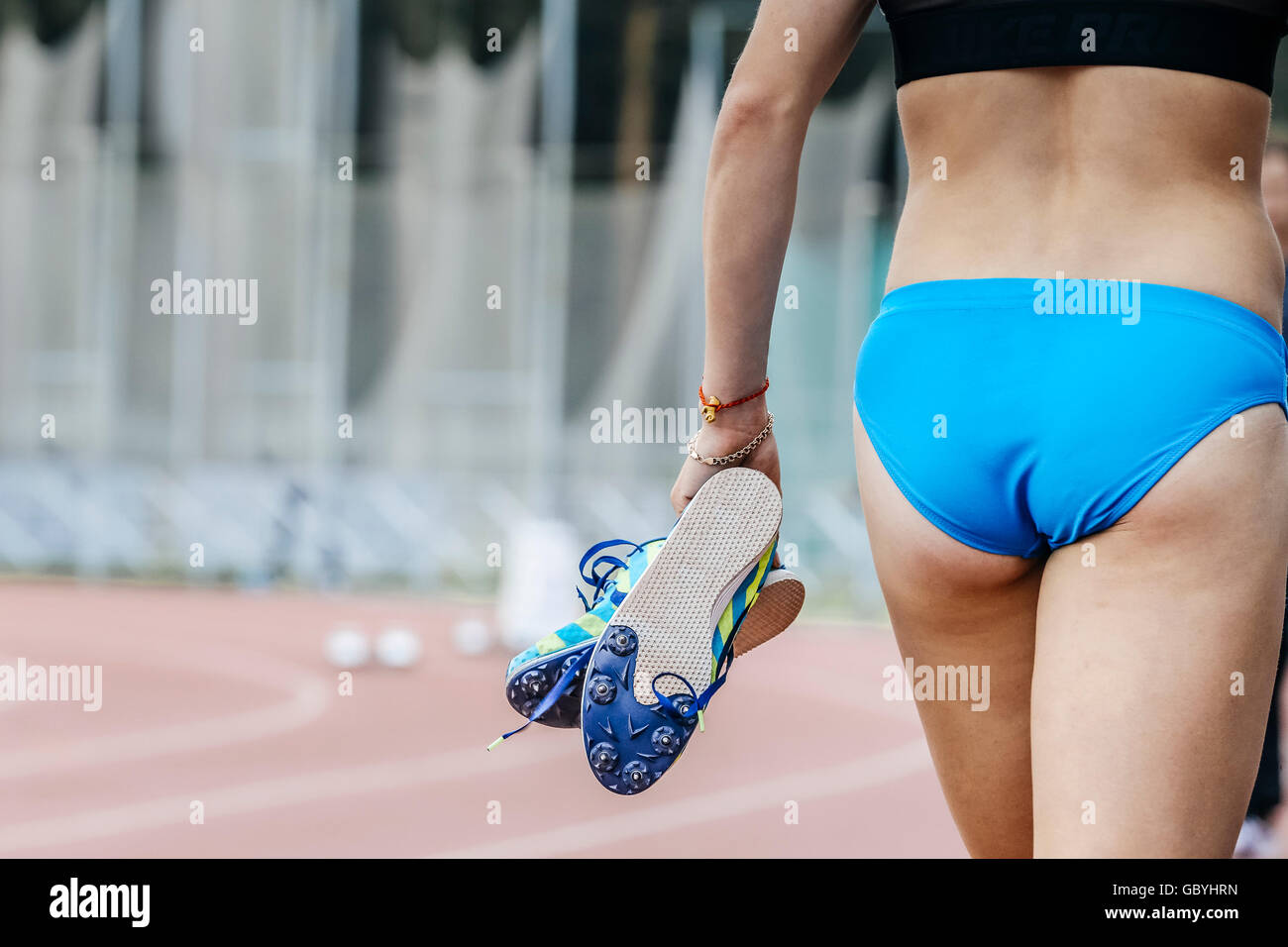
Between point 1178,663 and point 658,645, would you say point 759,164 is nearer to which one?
point 658,645

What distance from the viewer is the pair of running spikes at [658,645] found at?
1595 millimetres

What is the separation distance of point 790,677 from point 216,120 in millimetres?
7471

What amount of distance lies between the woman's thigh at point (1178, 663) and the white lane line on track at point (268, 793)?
405 centimetres

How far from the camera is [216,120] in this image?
12.9 metres

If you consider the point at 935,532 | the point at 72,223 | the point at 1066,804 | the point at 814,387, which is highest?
the point at 72,223

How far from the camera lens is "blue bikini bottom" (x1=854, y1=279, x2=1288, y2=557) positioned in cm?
140

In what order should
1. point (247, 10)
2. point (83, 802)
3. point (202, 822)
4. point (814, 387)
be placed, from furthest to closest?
1. point (247, 10)
2. point (814, 387)
3. point (83, 802)
4. point (202, 822)

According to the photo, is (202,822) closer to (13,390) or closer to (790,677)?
(790,677)

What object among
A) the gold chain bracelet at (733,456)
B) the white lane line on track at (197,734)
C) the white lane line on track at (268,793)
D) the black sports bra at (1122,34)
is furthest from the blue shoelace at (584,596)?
the white lane line on track at (197,734)

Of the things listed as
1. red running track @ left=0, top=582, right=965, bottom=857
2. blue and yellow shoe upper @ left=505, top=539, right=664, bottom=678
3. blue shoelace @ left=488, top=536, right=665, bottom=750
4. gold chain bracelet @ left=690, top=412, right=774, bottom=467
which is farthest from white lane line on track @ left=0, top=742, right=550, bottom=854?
gold chain bracelet @ left=690, top=412, right=774, bottom=467

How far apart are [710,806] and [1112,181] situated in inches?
166

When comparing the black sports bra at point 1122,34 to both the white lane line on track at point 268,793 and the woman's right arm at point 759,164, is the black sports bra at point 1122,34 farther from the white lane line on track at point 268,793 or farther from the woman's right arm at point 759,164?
the white lane line on track at point 268,793

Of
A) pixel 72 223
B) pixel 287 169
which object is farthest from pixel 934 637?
pixel 72 223

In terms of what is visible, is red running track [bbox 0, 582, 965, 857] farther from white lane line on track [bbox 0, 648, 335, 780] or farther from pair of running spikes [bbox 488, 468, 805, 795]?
pair of running spikes [bbox 488, 468, 805, 795]
